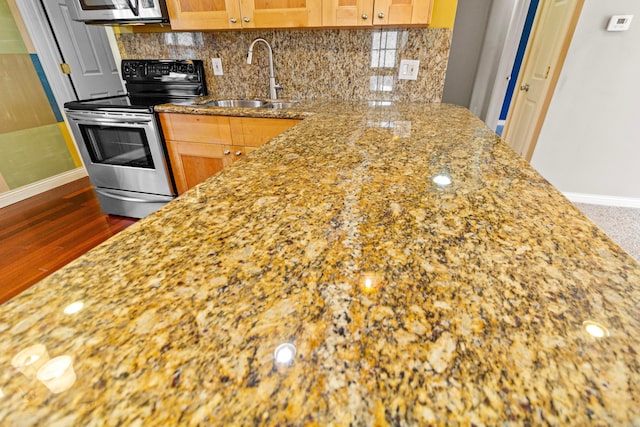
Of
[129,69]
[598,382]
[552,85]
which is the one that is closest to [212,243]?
[598,382]

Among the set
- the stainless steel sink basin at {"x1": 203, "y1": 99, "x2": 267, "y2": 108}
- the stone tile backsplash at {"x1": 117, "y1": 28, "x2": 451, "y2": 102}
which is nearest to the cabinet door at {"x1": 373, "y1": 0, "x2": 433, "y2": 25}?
the stone tile backsplash at {"x1": 117, "y1": 28, "x2": 451, "y2": 102}

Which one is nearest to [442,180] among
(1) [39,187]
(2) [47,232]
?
A: (2) [47,232]

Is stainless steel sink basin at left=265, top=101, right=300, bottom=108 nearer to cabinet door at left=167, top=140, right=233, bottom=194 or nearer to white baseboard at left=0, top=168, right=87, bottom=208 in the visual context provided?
cabinet door at left=167, top=140, right=233, bottom=194

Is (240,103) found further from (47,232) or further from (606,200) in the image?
(606,200)

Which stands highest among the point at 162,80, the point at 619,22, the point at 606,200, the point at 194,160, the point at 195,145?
the point at 619,22

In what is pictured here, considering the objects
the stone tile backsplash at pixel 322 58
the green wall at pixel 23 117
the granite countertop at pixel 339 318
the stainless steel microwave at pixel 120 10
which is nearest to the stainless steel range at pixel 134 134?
the stone tile backsplash at pixel 322 58

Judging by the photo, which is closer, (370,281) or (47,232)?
(370,281)

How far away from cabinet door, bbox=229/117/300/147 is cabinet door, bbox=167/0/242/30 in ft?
1.90

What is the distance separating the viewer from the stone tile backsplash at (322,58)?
196 cm

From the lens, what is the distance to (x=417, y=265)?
1.50 feet

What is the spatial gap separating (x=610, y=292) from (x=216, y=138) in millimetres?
2044

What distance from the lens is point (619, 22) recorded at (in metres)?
2.01

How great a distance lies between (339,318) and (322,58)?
2.11m

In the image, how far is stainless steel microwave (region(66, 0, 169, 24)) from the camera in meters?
1.85
